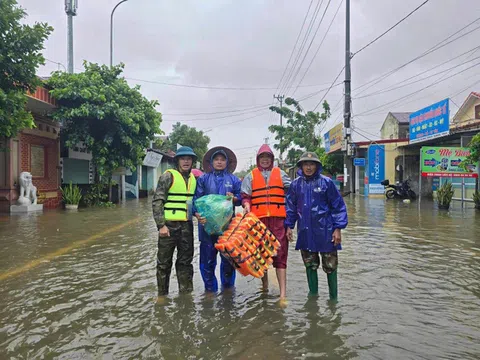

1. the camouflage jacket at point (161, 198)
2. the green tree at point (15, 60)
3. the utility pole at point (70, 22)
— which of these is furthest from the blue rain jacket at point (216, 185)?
the utility pole at point (70, 22)

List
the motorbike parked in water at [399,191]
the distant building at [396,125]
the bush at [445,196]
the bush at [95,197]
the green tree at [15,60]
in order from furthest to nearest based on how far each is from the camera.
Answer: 1. the distant building at [396,125]
2. the motorbike parked in water at [399,191]
3. the bush at [95,197]
4. the bush at [445,196]
5. the green tree at [15,60]

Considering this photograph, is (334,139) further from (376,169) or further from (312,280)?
(312,280)

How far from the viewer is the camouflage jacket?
4043 millimetres

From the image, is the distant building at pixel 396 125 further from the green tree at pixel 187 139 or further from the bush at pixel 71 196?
the bush at pixel 71 196

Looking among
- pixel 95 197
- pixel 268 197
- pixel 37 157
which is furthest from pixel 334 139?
pixel 268 197

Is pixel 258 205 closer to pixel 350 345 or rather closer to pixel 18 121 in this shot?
pixel 350 345

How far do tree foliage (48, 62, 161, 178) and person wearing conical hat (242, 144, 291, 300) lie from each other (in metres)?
10.8

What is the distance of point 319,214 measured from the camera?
399 centimetres

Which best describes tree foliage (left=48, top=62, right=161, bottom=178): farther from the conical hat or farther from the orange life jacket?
the orange life jacket

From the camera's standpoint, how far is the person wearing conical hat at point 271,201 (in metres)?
4.23

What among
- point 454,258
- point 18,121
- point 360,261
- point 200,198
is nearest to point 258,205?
point 200,198

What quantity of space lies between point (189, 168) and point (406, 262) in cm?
363

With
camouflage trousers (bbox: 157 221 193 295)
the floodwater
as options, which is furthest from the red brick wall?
camouflage trousers (bbox: 157 221 193 295)

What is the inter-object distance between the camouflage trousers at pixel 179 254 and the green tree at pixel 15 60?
6324 millimetres
